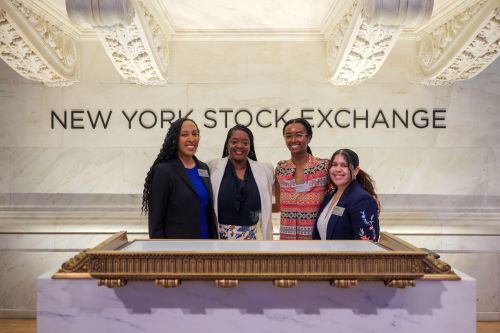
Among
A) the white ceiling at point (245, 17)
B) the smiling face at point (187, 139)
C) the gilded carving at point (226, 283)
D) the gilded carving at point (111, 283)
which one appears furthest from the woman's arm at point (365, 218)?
the white ceiling at point (245, 17)

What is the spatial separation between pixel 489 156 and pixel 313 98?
7.17ft

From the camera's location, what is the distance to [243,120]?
4.92m

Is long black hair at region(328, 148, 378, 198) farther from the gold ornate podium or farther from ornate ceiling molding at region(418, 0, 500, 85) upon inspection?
ornate ceiling molding at region(418, 0, 500, 85)

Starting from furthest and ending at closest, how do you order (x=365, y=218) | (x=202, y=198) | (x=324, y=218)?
1. (x=202, y=198)
2. (x=324, y=218)
3. (x=365, y=218)

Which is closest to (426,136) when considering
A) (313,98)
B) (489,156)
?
(489,156)

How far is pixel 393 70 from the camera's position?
491cm

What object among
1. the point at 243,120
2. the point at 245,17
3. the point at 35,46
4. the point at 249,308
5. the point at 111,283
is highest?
the point at 245,17

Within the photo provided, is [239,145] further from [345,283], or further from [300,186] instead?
[345,283]

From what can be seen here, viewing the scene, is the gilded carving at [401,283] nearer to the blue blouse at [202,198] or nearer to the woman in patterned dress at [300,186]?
the woman in patterned dress at [300,186]

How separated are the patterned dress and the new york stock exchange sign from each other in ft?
5.82

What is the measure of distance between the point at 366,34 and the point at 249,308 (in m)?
2.80

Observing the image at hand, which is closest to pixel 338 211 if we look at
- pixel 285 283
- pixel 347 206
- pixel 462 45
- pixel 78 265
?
pixel 347 206

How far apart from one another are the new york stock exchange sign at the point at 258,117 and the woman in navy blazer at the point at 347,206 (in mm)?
2064

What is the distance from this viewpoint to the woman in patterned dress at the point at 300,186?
3094mm
